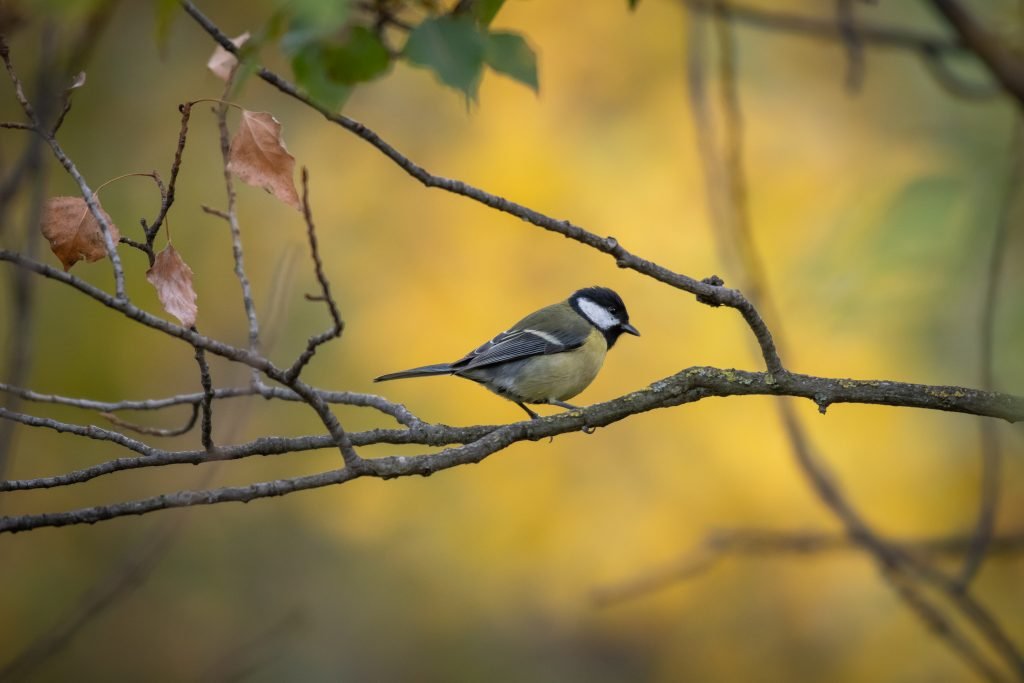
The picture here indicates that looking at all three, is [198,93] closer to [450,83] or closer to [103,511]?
[103,511]

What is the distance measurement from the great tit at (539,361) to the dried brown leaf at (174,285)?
6.19 feet

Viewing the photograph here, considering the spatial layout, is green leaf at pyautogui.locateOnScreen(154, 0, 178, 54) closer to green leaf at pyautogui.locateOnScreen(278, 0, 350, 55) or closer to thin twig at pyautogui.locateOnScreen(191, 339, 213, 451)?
green leaf at pyautogui.locateOnScreen(278, 0, 350, 55)

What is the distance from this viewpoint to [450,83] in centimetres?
116

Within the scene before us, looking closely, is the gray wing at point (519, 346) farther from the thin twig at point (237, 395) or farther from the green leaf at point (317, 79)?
the green leaf at point (317, 79)

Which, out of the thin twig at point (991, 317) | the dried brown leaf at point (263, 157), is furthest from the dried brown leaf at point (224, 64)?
the thin twig at point (991, 317)

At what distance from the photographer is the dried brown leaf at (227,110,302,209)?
1.71 metres

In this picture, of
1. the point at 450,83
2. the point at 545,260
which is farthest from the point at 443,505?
the point at 450,83

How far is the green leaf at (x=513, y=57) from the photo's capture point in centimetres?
128

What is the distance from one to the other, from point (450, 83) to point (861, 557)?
5.13 metres

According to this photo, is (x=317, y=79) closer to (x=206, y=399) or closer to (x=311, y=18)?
(x=311, y=18)

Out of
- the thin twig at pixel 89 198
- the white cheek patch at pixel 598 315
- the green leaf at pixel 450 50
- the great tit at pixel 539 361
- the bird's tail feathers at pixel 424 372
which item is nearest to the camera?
the green leaf at pixel 450 50

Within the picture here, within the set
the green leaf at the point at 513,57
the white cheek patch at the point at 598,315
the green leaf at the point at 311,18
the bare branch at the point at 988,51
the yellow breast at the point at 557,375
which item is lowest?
the green leaf at the point at 311,18

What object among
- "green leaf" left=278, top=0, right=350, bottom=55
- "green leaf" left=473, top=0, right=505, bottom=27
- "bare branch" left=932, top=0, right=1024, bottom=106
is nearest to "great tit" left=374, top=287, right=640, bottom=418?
"bare branch" left=932, top=0, right=1024, bottom=106

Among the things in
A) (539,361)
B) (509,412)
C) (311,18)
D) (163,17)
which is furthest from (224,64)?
(509,412)
